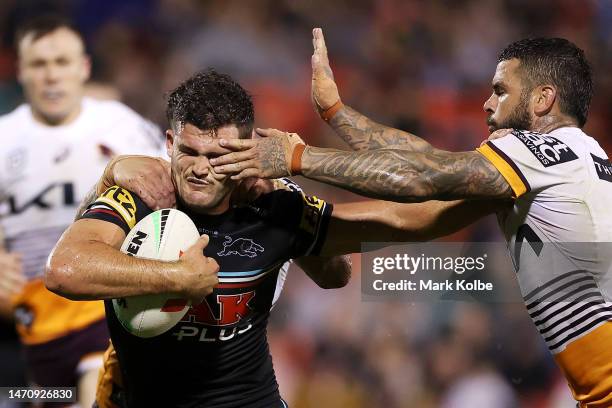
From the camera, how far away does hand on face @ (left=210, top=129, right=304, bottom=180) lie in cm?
248

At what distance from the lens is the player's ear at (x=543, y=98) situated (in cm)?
295

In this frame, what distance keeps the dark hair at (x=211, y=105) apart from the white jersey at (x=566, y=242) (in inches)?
32.3

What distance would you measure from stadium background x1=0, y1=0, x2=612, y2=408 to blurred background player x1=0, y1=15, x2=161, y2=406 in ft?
0.38

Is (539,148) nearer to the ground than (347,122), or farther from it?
farther from it

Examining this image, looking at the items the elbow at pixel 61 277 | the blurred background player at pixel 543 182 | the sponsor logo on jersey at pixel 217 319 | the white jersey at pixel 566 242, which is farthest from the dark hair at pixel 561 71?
the elbow at pixel 61 277

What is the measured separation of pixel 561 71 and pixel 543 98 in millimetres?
123

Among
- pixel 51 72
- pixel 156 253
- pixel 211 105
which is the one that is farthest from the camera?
pixel 51 72

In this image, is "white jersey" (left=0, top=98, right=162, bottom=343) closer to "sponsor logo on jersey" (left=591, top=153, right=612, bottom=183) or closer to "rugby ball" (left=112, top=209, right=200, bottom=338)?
"rugby ball" (left=112, top=209, right=200, bottom=338)

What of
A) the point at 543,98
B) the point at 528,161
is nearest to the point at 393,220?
the point at 528,161

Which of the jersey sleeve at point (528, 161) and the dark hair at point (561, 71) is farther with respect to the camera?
the dark hair at point (561, 71)

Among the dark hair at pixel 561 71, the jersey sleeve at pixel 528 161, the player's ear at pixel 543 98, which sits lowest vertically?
the jersey sleeve at pixel 528 161

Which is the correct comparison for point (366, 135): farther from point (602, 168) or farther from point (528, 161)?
point (602, 168)

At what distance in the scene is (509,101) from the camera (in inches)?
120

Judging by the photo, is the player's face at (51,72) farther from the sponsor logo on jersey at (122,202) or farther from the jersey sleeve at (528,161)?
the jersey sleeve at (528,161)
